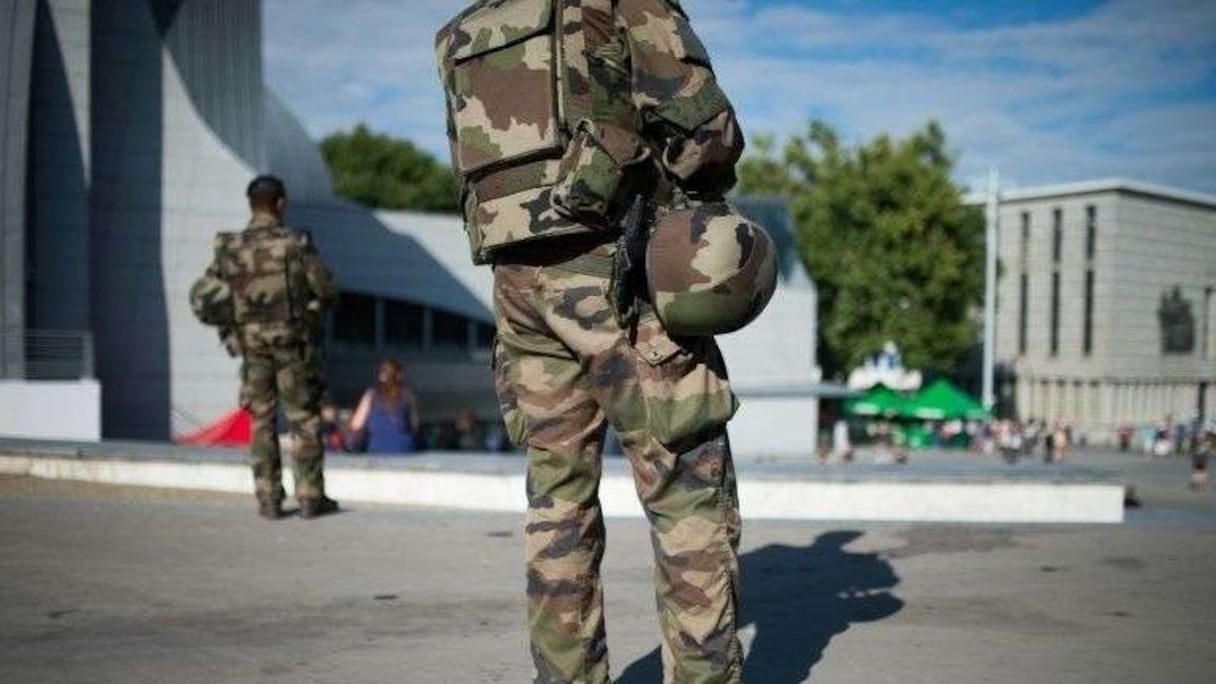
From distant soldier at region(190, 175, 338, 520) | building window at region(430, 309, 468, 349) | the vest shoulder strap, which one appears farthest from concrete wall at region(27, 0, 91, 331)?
the vest shoulder strap

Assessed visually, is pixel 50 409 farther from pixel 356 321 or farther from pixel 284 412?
pixel 356 321

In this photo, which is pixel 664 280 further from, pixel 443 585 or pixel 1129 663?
pixel 443 585

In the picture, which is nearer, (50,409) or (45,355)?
(50,409)

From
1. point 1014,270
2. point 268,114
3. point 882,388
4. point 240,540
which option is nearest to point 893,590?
point 240,540

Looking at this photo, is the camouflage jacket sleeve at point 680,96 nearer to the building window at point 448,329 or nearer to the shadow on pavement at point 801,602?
the shadow on pavement at point 801,602

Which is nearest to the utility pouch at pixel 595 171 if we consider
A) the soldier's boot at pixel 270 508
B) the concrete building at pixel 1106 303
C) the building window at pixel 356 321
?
the soldier's boot at pixel 270 508

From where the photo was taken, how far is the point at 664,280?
265cm

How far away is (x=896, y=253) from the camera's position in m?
50.8

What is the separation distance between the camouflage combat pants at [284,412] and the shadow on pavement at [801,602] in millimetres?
2897

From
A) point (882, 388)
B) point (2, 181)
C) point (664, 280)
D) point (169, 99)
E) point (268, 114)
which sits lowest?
point (882, 388)

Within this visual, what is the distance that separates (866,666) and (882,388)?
36.8 m

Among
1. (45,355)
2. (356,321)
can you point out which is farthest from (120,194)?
(356,321)

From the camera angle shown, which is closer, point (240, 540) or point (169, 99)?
point (240, 540)

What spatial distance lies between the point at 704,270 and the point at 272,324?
459 cm
